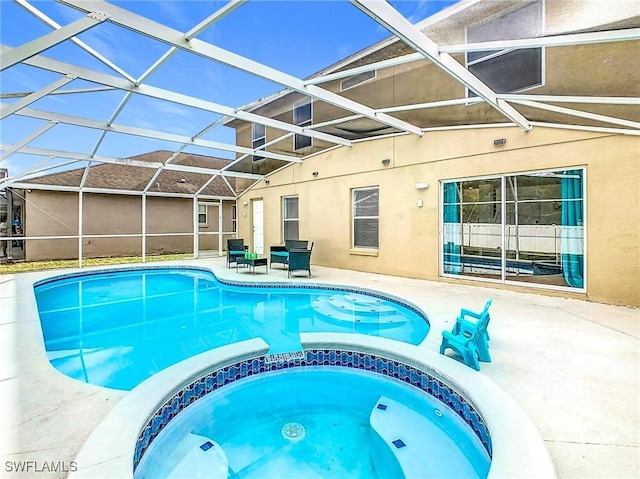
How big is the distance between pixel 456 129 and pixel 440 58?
396 cm

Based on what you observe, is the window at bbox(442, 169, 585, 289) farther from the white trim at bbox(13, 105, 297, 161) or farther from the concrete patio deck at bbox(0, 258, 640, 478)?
the white trim at bbox(13, 105, 297, 161)

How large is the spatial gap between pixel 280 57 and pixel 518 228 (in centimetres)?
→ 669

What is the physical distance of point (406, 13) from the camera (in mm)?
4543

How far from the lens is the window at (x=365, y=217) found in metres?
10.5

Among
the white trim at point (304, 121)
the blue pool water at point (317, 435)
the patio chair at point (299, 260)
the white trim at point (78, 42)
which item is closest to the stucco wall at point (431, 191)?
the white trim at point (304, 121)

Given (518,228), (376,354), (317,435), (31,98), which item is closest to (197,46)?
(31,98)

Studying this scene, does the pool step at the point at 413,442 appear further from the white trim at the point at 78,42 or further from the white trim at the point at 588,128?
the white trim at the point at 588,128

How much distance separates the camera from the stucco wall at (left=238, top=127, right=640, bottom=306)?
6168mm

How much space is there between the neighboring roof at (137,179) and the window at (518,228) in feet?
35.5

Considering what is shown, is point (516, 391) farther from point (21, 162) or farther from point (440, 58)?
point (21, 162)

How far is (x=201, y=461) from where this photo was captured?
2734mm

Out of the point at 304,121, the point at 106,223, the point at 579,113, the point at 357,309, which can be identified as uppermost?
the point at 304,121

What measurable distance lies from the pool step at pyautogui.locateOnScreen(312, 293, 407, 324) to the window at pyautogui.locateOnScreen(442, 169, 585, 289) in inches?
104

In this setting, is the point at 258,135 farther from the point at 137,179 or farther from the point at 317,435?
the point at 317,435
